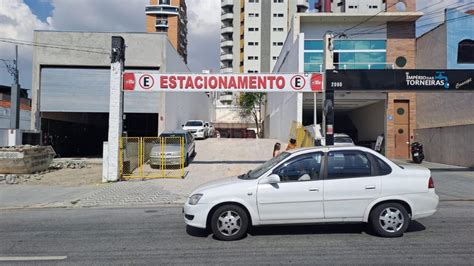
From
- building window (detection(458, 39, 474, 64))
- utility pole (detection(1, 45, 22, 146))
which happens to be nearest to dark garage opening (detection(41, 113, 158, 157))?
utility pole (detection(1, 45, 22, 146))

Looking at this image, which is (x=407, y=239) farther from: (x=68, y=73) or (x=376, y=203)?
(x=68, y=73)

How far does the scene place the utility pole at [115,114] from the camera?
15477 mm

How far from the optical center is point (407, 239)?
21.6 feet

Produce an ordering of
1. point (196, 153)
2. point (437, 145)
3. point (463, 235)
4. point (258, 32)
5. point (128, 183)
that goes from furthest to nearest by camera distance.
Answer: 1. point (258, 32)
2. point (196, 153)
3. point (437, 145)
4. point (128, 183)
5. point (463, 235)

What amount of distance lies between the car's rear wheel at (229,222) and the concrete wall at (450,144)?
16.6m

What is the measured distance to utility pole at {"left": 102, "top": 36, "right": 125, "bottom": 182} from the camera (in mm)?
15477

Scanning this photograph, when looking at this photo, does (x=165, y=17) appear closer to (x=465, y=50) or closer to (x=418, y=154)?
(x=465, y=50)

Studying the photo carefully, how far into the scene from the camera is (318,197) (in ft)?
21.6

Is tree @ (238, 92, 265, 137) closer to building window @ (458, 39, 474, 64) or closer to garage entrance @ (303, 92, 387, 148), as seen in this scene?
garage entrance @ (303, 92, 387, 148)

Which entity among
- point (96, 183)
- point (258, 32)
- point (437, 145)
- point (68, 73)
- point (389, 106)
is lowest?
point (96, 183)

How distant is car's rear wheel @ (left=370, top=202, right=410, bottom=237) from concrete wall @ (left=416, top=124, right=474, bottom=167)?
14.9m

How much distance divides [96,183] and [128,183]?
138 centimetres

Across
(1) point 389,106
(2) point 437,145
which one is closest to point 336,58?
(1) point 389,106

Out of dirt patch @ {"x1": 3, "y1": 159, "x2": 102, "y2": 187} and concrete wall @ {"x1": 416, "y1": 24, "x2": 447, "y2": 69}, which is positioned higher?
concrete wall @ {"x1": 416, "y1": 24, "x2": 447, "y2": 69}
